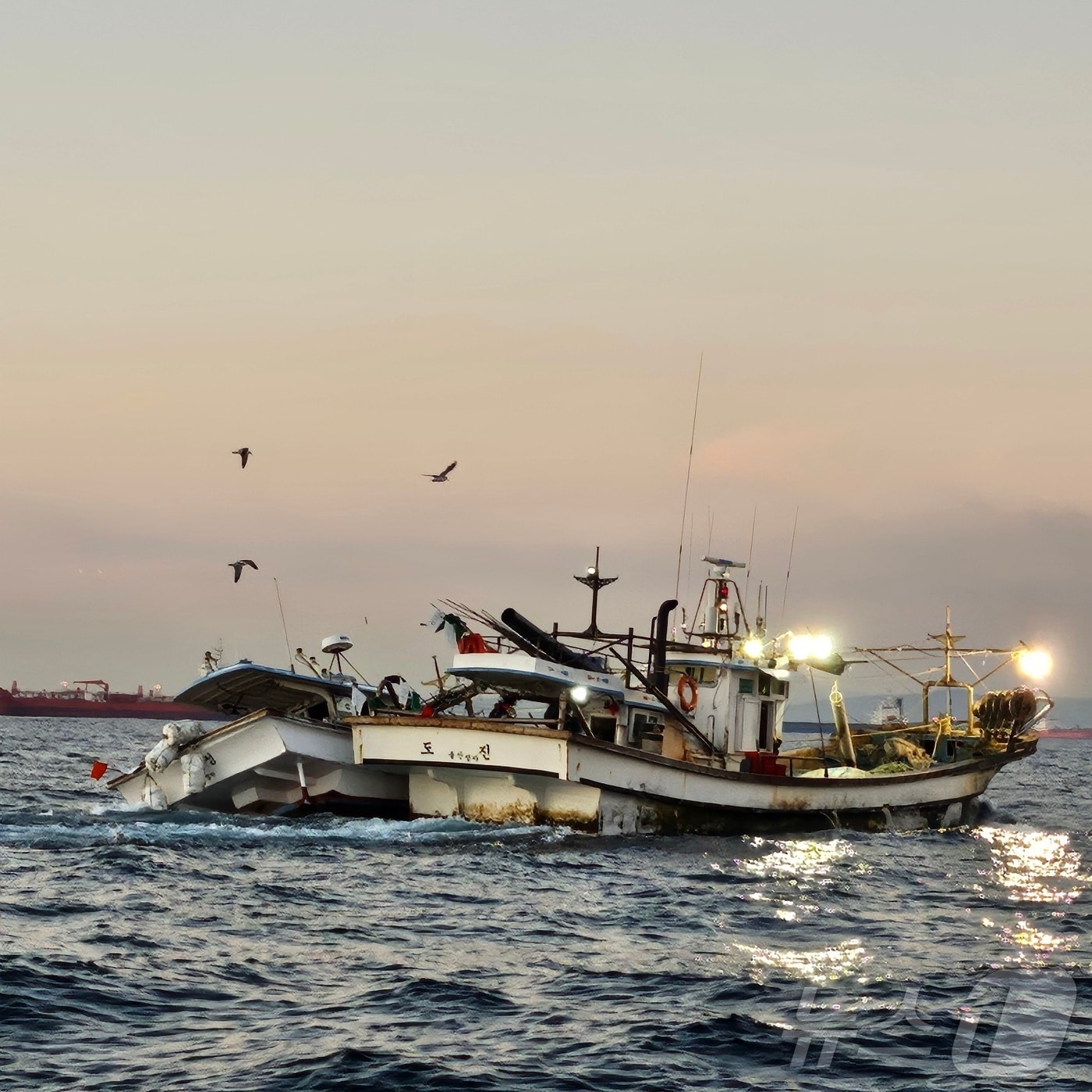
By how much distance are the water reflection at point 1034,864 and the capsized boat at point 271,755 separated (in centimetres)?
1369

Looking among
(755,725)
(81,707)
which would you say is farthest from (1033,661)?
(81,707)

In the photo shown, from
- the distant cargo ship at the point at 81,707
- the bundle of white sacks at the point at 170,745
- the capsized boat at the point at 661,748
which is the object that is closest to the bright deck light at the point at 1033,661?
the capsized boat at the point at 661,748

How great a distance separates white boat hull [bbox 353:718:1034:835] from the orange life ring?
10.9 feet

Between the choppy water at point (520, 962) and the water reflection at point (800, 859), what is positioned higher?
the choppy water at point (520, 962)

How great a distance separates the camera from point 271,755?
3039 cm

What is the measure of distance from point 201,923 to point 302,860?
6.31 metres

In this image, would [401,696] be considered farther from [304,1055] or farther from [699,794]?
[304,1055]

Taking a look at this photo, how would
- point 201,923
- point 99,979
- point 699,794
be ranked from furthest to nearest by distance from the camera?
point 699,794 < point 201,923 < point 99,979

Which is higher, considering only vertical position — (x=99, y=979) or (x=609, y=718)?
(x=609, y=718)

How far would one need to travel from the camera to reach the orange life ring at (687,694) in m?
33.2

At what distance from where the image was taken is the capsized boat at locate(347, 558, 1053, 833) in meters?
28.1

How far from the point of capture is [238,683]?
112 feet

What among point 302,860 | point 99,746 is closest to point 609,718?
point 302,860

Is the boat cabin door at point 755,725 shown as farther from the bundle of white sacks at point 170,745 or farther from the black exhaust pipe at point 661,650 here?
the bundle of white sacks at point 170,745
